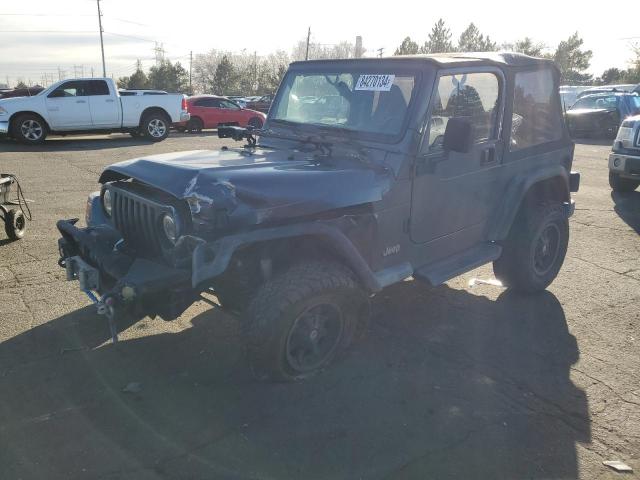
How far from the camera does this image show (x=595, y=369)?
365 cm

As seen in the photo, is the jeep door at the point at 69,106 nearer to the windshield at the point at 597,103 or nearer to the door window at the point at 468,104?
the door window at the point at 468,104

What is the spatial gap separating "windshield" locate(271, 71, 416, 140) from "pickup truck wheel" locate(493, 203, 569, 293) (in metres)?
1.72

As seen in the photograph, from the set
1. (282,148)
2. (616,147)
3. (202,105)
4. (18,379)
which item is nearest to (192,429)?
(18,379)

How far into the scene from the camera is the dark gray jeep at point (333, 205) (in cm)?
297

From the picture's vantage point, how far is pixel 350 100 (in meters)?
3.99

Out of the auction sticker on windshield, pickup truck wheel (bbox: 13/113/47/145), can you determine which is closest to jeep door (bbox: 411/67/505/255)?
the auction sticker on windshield

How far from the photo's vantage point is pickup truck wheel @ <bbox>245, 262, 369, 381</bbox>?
3.00 meters

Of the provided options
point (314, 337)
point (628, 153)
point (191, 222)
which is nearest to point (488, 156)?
point (314, 337)

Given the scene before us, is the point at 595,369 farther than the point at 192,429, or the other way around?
the point at 595,369

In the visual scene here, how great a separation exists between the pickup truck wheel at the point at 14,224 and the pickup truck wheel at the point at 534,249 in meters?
5.15

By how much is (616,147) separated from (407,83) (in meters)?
6.66

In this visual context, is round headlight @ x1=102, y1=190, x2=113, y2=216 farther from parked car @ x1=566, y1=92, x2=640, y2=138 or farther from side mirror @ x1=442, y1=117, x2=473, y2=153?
parked car @ x1=566, y1=92, x2=640, y2=138

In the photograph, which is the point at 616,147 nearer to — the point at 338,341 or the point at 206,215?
the point at 338,341

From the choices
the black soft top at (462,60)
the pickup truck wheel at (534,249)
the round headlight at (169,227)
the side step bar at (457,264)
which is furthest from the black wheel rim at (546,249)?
the round headlight at (169,227)
